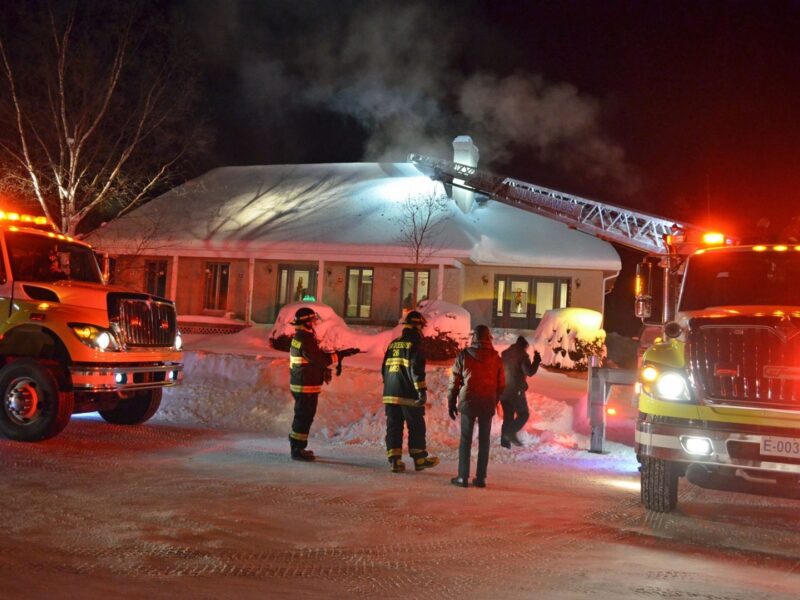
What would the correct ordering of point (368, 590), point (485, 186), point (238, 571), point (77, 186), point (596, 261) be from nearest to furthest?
point (368, 590) → point (238, 571) → point (77, 186) → point (596, 261) → point (485, 186)

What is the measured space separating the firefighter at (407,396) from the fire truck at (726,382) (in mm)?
2555

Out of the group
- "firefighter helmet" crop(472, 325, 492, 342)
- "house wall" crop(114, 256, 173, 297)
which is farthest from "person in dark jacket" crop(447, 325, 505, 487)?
"house wall" crop(114, 256, 173, 297)

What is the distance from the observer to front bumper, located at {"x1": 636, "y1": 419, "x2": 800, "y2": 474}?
6.25 meters

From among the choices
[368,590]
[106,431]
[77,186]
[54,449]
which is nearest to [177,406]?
[106,431]

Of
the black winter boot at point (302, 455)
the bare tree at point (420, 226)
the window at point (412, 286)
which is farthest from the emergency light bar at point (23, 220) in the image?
the window at point (412, 286)

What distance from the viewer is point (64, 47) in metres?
19.5

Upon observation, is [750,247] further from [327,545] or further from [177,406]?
[177,406]

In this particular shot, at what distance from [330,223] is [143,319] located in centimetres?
1528

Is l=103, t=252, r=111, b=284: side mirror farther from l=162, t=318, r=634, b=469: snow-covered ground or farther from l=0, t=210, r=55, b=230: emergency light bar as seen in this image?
l=162, t=318, r=634, b=469: snow-covered ground

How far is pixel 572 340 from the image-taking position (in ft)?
61.8

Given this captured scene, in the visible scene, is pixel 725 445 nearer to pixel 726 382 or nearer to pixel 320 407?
pixel 726 382

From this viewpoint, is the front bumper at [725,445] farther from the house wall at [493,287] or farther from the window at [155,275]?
the window at [155,275]

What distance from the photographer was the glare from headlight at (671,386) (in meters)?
6.68

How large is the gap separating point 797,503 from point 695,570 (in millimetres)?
3342
